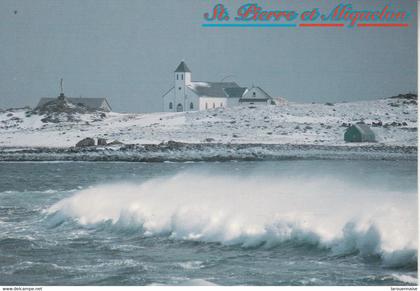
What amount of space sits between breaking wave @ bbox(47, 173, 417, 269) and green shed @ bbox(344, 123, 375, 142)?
10371mm

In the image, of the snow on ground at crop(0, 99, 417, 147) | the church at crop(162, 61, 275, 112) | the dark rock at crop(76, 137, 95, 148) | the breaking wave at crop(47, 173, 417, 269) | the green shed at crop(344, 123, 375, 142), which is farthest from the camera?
the church at crop(162, 61, 275, 112)

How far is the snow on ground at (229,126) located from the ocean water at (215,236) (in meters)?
8.01

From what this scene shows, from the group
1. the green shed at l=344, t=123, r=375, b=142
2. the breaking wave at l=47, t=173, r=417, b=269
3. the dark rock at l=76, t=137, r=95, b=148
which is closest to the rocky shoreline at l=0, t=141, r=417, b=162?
the dark rock at l=76, t=137, r=95, b=148

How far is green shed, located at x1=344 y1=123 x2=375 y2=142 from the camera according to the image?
21672 mm

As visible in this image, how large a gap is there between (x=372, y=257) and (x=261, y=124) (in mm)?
19005

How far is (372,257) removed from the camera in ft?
22.0

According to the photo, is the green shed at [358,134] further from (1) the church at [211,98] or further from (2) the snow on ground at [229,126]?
(1) the church at [211,98]

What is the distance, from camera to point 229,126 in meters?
25.7

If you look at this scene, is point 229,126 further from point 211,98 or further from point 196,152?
point 211,98

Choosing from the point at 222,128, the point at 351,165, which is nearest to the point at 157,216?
the point at 351,165

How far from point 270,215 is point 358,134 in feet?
47.4

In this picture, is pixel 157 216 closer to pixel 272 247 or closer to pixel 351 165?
pixel 272 247

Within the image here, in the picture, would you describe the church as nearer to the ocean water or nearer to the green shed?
the green shed

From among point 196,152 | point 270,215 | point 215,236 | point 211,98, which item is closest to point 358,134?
point 196,152
